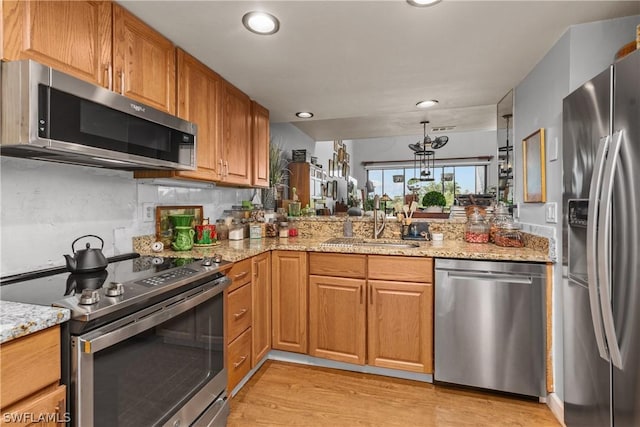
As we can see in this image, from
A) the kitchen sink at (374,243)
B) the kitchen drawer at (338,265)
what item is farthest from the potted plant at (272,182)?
the kitchen drawer at (338,265)

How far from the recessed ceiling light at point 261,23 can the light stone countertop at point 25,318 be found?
145cm

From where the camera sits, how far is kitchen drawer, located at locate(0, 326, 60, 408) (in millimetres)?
846

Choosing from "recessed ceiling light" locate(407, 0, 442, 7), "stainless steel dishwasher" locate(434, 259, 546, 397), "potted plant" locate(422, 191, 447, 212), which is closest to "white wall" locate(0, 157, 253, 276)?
"recessed ceiling light" locate(407, 0, 442, 7)

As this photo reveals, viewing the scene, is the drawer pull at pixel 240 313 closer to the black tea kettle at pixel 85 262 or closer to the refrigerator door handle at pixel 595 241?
the black tea kettle at pixel 85 262

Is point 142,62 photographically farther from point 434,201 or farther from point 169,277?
point 434,201

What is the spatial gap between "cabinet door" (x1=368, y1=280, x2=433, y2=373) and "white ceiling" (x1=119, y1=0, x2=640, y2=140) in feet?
4.76

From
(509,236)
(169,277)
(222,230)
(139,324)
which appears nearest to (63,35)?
(169,277)

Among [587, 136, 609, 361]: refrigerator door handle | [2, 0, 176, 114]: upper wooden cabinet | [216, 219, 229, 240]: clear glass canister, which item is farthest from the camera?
[216, 219, 229, 240]: clear glass canister

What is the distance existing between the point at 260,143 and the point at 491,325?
7.40 feet

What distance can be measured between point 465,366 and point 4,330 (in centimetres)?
225

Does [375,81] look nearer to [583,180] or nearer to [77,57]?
[583,180]

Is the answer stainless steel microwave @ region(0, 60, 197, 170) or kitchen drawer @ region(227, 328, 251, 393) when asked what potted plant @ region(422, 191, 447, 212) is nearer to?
kitchen drawer @ region(227, 328, 251, 393)

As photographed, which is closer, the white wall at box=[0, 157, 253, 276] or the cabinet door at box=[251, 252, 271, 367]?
the white wall at box=[0, 157, 253, 276]

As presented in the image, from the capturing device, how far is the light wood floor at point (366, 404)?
1808 millimetres
